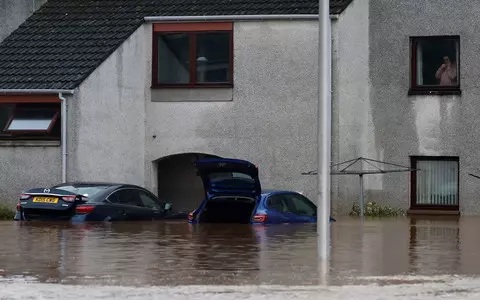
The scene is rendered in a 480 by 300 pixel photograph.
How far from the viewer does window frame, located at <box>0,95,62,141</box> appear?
112 ft

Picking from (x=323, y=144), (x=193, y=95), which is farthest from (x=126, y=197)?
(x=323, y=144)

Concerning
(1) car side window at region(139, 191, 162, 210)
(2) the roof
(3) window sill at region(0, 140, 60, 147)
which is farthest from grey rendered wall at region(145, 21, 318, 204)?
(1) car side window at region(139, 191, 162, 210)

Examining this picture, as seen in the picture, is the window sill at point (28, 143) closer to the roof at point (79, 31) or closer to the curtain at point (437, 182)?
the roof at point (79, 31)

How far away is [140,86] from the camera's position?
35594mm

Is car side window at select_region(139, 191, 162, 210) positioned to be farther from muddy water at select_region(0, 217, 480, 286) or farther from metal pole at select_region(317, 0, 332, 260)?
metal pole at select_region(317, 0, 332, 260)

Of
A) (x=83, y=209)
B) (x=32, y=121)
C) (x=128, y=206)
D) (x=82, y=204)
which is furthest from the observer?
(x=32, y=121)

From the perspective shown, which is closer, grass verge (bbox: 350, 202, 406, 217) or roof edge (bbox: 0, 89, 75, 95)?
roof edge (bbox: 0, 89, 75, 95)

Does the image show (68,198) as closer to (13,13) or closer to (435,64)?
(13,13)

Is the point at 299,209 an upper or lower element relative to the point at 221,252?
upper

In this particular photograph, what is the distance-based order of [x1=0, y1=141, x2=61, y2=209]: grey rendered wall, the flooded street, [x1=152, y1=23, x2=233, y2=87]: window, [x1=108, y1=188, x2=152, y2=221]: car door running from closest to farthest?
the flooded street → [x1=108, y1=188, x2=152, y2=221]: car door → [x1=0, y1=141, x2=61, y2=209]: grey rendered wall → [x1=152, y1=23, x2=233, y2=87]: window

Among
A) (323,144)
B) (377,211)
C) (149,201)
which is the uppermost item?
(323,144)

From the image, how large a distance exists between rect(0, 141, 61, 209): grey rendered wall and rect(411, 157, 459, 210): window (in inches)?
365

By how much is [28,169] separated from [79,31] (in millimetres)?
4198

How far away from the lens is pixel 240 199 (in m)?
27.6
